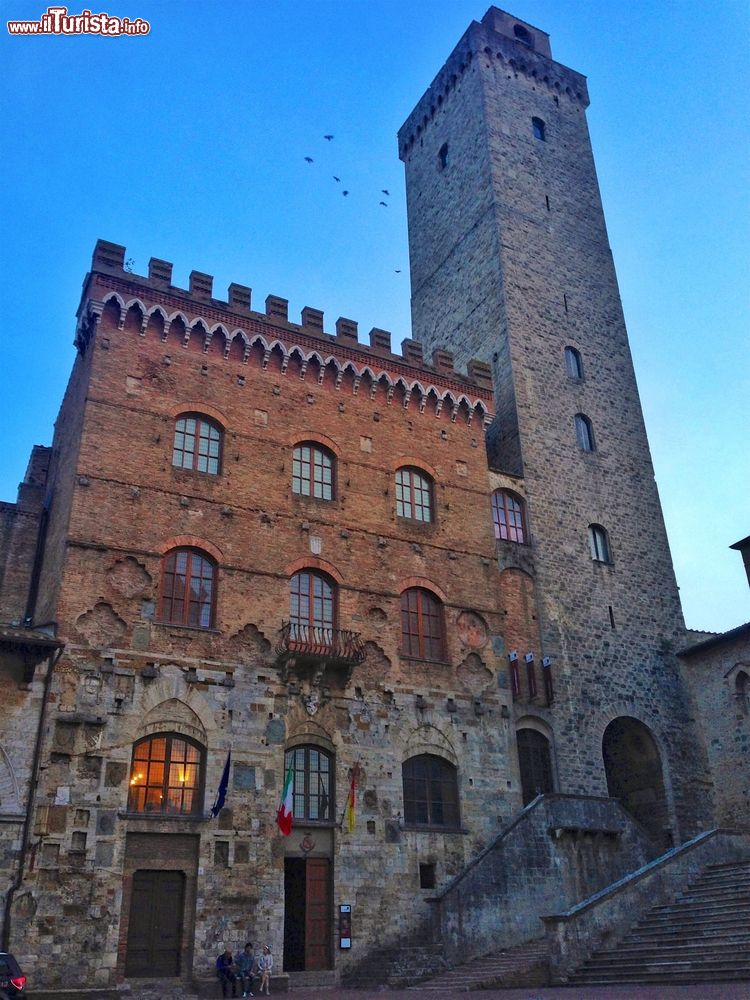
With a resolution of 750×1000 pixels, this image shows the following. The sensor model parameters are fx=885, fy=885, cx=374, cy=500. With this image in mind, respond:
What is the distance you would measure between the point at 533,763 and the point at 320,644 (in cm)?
741

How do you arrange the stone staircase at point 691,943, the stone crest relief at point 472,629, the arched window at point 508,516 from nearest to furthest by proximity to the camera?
the stone staircase at point 691,943 < the stone crest relief at point 472,629 < the arched window at point 508,516

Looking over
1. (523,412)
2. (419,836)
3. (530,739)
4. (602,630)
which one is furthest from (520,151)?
(419,836)

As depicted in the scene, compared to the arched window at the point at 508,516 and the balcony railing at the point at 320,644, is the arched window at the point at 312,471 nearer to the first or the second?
the balcony railing at the point at 320,644

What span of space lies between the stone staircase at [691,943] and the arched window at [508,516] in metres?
10.9

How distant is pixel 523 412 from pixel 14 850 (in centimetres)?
1965

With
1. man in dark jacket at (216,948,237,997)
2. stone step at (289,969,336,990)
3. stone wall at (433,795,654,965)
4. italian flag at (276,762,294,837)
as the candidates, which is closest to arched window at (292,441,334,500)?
italian flag at (276,762,294,837)

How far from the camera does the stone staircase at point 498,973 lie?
17.2m

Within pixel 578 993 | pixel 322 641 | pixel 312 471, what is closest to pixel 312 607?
pixel 322 641

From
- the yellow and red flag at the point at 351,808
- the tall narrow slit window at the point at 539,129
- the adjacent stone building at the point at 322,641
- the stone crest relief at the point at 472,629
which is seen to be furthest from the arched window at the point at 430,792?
the tall narrow slit window at the point at 539,129

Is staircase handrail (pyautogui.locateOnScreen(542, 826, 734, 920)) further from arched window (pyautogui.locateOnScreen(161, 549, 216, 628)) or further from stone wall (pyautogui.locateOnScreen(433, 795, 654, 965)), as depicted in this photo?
arched window (pyautogui.locateOnScreen(161, 549, 216, 628))

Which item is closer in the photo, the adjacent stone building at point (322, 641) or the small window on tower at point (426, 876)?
the adjacent stone building at point (322, 641)

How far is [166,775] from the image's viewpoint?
19.1 meters

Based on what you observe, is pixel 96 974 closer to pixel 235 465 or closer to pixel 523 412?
pixel 235 465

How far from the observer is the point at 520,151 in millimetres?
34938
